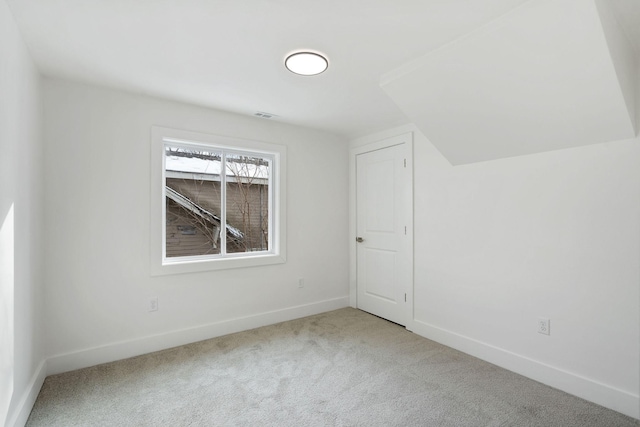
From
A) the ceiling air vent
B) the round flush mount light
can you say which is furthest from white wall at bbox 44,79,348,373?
the round flush mount light

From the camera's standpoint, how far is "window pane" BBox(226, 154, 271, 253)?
3473mm

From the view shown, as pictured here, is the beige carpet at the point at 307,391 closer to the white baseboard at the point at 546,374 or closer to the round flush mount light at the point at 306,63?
the white baseboard at the point at 546,374

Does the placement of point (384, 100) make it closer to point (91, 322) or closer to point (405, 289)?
point (405, 289)

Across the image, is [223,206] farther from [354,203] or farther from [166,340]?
[354,203]

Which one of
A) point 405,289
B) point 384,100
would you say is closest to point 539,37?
point 384,100

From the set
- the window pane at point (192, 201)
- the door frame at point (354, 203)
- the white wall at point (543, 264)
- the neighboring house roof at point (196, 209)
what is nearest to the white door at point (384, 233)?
the door frame at point (354, 203)

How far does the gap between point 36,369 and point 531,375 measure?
3542 millimetres

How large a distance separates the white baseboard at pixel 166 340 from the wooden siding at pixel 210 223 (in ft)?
2.42

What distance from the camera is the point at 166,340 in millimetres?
2896

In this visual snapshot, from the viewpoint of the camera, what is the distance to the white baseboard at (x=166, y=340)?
2494mm

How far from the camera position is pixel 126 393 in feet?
7.15

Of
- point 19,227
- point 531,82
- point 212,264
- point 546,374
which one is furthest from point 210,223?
point 546,374

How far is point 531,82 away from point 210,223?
9.64 ft

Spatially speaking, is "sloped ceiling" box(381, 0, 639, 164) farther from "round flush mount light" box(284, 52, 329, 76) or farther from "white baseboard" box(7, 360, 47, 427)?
"white baseboard" box(7, 360, 47, 427)
